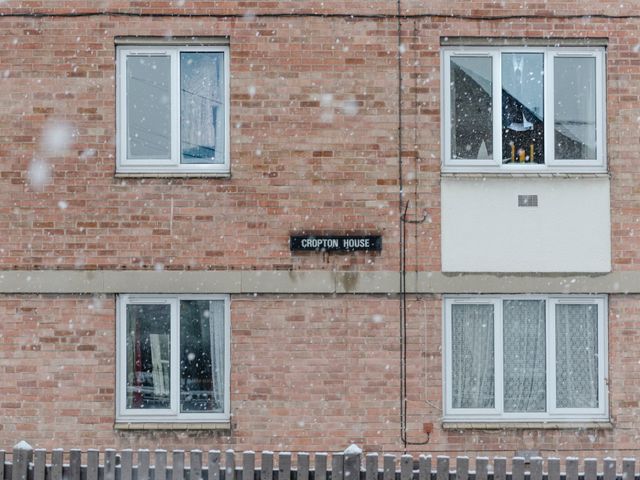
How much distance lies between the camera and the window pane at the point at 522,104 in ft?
35.1

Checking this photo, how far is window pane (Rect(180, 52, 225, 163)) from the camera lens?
10695 millimetres

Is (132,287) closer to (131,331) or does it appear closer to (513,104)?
(131,331)

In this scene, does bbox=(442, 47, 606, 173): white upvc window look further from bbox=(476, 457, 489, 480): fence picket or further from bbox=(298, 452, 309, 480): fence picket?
bbox=(298, 452, 309, 480): fence picket

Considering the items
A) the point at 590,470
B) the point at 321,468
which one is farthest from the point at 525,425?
the point at 321,468

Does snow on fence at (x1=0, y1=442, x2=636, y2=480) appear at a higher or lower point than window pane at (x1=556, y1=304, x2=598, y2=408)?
lower

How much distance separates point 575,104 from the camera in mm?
10758

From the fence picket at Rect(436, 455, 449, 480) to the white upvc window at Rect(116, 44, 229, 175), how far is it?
14.7ft

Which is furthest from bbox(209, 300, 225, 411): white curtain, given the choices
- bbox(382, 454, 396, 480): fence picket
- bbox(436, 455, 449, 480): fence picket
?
bbox(436, 455, 449, 480): fence picket

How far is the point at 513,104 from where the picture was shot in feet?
35.2

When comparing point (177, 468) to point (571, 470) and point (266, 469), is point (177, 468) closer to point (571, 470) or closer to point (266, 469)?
point (266, 469)

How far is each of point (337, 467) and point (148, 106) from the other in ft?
16.3

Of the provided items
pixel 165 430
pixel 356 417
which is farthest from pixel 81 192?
pixel 356 417

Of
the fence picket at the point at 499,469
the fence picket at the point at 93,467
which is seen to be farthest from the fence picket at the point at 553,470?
the fence picket at the point at 93,467

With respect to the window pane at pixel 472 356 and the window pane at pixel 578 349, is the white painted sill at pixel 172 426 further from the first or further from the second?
the window pane at pixel 578 349
